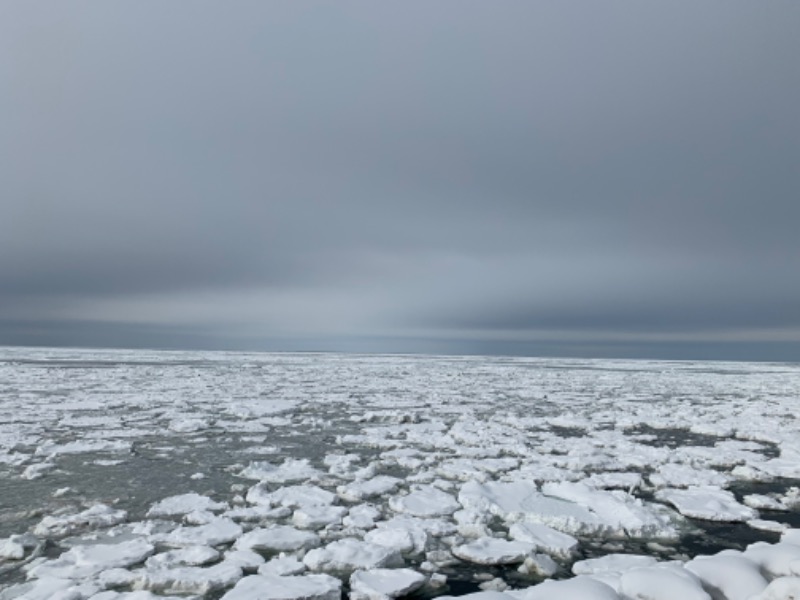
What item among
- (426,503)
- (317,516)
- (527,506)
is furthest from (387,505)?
(527,506)

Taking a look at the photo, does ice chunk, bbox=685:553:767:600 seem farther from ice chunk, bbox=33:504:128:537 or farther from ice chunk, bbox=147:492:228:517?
ice chunk, bbox=33:504:128:537

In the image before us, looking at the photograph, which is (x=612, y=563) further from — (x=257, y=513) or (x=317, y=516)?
(x=257, y=513)

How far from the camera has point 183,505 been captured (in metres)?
4.77

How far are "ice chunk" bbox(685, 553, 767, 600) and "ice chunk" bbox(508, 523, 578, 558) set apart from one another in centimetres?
93

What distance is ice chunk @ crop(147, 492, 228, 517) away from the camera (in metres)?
4.58

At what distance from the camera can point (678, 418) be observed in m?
11.0

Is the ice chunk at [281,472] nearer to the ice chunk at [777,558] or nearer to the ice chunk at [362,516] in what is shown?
the ice chunk at [362,516]

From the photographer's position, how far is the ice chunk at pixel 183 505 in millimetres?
4578

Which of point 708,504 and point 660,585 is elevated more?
point 660,585

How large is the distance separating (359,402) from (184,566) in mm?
9971

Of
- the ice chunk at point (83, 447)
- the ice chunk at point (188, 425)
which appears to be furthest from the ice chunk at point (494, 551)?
the ice chunk at point (188, 425)

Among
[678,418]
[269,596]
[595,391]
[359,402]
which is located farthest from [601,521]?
[595,391]

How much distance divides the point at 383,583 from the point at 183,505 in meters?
2.43

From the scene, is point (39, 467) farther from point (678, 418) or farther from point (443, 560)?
point (678, 418)
